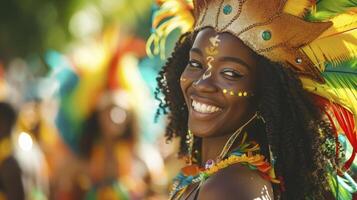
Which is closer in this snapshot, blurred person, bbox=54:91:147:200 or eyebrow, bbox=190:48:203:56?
eyebrow, bbox=190:48:203:56

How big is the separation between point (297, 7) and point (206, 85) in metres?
0.47

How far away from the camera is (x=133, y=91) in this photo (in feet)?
32.4

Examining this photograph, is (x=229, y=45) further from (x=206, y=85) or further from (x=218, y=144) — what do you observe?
(x=218, y=144)

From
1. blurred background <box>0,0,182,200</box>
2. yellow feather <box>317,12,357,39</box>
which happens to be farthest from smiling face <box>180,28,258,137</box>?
blurred background <box>0,0,182,200</box>

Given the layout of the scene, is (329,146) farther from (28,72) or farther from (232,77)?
(28,72)

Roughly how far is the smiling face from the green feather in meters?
0.29

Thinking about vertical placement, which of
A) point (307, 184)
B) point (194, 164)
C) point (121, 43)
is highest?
point (121, 43)

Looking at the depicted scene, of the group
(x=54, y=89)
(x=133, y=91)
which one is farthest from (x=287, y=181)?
(x=54, y=89)

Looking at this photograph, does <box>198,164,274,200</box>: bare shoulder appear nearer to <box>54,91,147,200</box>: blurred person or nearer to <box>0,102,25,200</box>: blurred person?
<box>0,102,25,200</box>: blurred person

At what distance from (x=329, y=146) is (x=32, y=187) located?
5.63 meters

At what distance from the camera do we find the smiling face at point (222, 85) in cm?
442

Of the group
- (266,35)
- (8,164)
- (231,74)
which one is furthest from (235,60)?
(8,164)

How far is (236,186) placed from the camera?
13.8ft

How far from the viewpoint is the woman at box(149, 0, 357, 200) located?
4414mm
